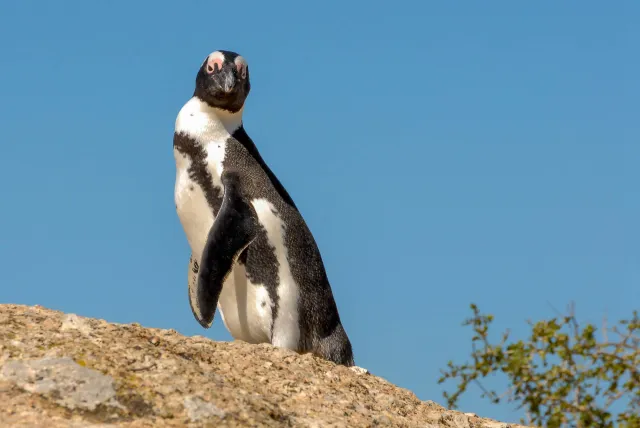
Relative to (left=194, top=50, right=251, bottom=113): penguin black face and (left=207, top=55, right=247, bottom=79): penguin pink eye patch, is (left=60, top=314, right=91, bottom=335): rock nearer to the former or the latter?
(left=194, top=50, right=251, bottom=113): penguin black face

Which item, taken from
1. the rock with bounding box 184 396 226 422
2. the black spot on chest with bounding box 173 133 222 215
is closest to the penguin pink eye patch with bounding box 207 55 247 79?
the black spot on chest with bounding box 173 133 222 215

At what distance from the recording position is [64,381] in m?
4.63

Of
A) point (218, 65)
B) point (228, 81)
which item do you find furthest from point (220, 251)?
point (218, 65)

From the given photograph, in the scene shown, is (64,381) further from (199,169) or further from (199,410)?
(199,169)

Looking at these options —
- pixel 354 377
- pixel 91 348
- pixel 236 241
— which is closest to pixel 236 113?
pixel 236 241

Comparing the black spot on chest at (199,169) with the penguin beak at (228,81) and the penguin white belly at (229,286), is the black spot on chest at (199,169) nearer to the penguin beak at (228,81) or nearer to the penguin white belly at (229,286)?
the penguin white belly at (229,286)

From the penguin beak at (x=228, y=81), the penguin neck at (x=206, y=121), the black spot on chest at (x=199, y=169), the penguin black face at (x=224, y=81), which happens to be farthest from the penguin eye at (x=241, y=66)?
the black spot on chest at (x=199, y=169)

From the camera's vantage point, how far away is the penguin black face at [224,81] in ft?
25.4

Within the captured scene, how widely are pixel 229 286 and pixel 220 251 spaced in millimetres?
506

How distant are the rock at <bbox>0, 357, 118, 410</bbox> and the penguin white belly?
2.63 meters

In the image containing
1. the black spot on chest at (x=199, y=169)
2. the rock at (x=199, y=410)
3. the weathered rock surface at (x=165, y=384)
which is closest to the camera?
the weathered rock surface at (x=165, y=384)

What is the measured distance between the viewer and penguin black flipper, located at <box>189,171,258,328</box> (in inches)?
278

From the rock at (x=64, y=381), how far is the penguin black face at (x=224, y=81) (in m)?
3.38

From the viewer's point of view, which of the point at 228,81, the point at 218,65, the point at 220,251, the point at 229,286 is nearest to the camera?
the point at 220,251
